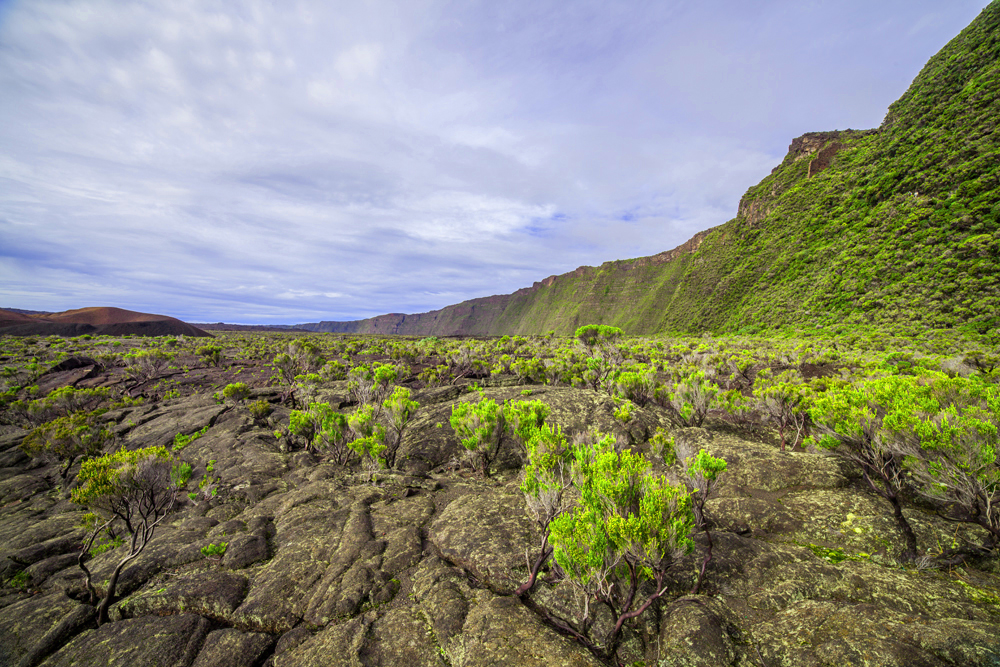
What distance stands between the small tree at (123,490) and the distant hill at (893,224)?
5518cm

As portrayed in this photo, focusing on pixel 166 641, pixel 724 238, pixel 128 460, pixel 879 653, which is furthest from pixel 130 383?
pixel 724 238

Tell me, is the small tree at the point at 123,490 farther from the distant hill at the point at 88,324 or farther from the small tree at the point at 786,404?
the distant hill at the point at 88,324

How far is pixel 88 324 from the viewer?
9500 cm

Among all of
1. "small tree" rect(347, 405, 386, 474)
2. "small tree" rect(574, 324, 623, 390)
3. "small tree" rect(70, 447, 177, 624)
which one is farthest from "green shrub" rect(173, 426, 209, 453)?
"small tree" rect(574, 324, 623, 390)

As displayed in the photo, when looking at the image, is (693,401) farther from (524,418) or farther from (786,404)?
(524,418)

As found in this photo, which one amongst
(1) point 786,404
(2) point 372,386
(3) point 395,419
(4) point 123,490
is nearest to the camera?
(4) point 123,490

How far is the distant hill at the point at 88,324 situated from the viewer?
268 feet

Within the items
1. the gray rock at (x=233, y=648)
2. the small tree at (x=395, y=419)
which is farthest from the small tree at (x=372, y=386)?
the gray rock at (x=233, y=648)

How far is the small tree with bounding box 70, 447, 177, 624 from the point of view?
706 centimetres

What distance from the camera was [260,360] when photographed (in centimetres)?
4138

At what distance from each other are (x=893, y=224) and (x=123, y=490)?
75915 mm

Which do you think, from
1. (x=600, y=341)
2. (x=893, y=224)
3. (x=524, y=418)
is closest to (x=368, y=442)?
(x=524, y=418)

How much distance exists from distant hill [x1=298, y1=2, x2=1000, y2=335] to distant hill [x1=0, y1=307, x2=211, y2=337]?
133688mm

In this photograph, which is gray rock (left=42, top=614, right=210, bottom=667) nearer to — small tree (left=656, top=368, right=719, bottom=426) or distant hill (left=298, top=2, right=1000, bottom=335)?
small tree (left=656, top=368, right=719, bottom=426)
